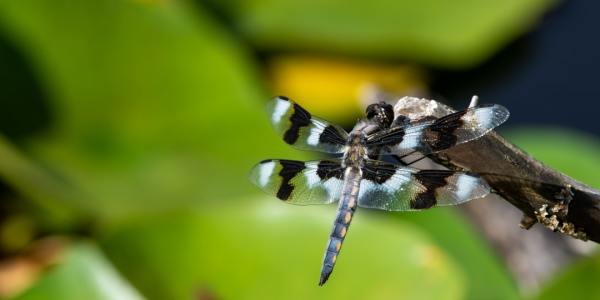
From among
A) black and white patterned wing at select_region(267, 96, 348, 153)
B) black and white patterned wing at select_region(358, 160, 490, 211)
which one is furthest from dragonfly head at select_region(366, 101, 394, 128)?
black and white patterned wing at select_region(267, 96, 348, 153)

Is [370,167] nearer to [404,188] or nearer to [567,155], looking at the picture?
[404,188]

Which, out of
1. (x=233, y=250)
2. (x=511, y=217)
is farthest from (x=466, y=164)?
(x=511, y=217)

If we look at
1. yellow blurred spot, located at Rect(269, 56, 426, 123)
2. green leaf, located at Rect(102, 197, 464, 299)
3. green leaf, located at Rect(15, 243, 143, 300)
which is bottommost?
green leaf, located at Rect(15, 243, 143, 300)

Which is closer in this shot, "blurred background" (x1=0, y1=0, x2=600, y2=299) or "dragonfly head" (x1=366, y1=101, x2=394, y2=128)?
"dragonfly head" (x1=366, y1=101, x2=394, y2=128)

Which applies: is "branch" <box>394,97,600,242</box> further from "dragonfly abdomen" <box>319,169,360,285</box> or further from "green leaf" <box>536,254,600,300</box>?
"green leaf" <box>536,254,600,300</box>

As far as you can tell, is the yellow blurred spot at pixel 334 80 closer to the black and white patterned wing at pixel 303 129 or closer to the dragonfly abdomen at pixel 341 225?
the black and white patterned wing at pixel 303 129

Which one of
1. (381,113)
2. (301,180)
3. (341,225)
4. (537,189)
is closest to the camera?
(537,189)

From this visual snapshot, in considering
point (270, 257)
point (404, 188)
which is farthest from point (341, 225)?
point (270, 257)
